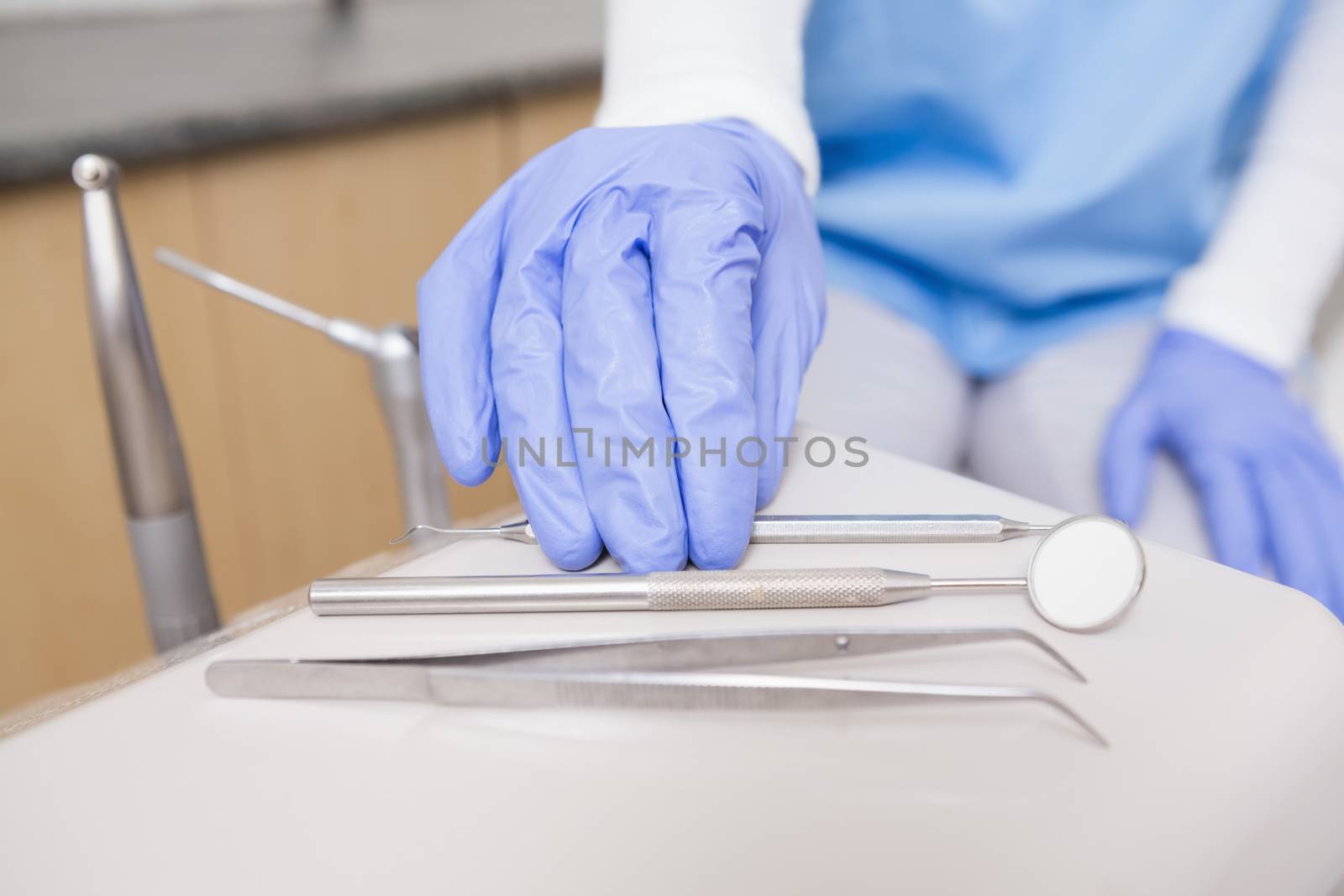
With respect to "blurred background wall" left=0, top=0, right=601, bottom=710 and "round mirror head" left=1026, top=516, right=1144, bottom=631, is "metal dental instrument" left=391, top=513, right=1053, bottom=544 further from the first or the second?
Answer: "blurred background wall" left=0, top=0, right=601, bottom=710

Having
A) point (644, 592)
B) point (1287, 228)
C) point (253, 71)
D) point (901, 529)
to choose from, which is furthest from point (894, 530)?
point (253, 71)

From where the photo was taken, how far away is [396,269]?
4.32 feet

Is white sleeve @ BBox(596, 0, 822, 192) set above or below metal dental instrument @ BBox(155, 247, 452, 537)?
above

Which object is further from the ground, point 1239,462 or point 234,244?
point 234,244

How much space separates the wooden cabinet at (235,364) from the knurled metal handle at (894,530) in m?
0.86

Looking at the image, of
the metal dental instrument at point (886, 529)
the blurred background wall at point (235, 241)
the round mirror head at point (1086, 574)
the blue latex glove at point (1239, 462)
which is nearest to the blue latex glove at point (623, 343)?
the metal dental instrument at point (886, 529)

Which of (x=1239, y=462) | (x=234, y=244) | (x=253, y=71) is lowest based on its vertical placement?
(x=1239, y=462)

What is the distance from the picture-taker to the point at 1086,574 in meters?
0.45

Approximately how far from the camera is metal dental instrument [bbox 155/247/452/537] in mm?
630

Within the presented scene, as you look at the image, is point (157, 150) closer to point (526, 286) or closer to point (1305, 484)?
point (526, 286)

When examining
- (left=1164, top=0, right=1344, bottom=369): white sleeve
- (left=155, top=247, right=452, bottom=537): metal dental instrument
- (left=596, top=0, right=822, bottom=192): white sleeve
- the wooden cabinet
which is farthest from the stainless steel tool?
(left=1164, top=0, right=1344, bottom=369): white sleeve

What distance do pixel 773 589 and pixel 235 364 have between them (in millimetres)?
952

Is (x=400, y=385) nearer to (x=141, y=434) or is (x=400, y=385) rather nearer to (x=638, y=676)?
(x=141, y=434)

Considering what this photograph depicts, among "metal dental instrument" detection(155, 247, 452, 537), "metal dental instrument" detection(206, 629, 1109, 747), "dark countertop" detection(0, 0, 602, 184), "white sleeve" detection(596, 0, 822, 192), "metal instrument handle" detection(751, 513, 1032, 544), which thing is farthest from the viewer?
"dark countertop" detection(0, 0, 602, 184)
